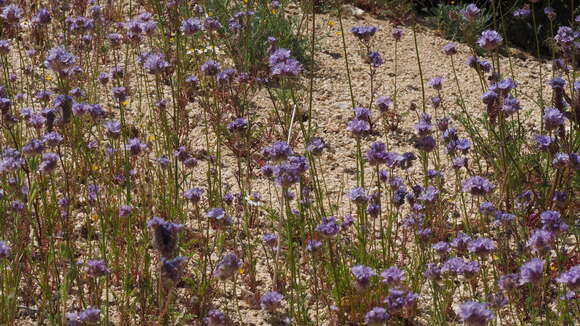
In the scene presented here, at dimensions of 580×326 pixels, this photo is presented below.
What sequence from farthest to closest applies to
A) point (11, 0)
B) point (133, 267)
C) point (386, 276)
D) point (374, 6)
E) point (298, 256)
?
point (374, 6) < point (11, 0) < point (298, 256) < point (133, 267) < point (386, 276)

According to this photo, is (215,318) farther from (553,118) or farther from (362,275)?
(553,118)

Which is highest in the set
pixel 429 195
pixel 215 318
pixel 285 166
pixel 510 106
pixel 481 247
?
pixel 510 106

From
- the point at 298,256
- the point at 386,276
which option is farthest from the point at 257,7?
the point at 386,276

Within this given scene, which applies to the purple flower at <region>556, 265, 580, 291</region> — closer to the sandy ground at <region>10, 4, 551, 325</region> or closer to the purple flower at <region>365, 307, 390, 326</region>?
the purple flower at <region>365, 307, 390, 326</region>

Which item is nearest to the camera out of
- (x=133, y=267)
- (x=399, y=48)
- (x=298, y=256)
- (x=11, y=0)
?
(x=133, y=267)

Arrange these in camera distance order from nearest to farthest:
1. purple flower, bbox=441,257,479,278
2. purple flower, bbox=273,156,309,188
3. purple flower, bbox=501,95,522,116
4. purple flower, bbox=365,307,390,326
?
purple flower, bbox=365,307,390,326
purple flower, bbox=441,257,479,278
purple flower, bbox=273,156,309,188
purple flower, bbox=501,95,522,116

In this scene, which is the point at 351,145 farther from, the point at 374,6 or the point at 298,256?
the point at 374,6

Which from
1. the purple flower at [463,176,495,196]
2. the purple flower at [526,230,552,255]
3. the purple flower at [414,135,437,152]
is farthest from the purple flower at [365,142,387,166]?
the purple flower at [526,230,552,255]

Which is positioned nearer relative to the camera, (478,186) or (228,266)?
(228,266)

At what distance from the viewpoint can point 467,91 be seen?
5.32 metres

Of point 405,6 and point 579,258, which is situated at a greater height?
point 405,6

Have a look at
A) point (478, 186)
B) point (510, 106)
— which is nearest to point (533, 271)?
point (478, 186)

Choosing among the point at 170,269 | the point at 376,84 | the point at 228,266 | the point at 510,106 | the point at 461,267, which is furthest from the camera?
Result: the point at 376,84

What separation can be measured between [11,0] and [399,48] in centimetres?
293
